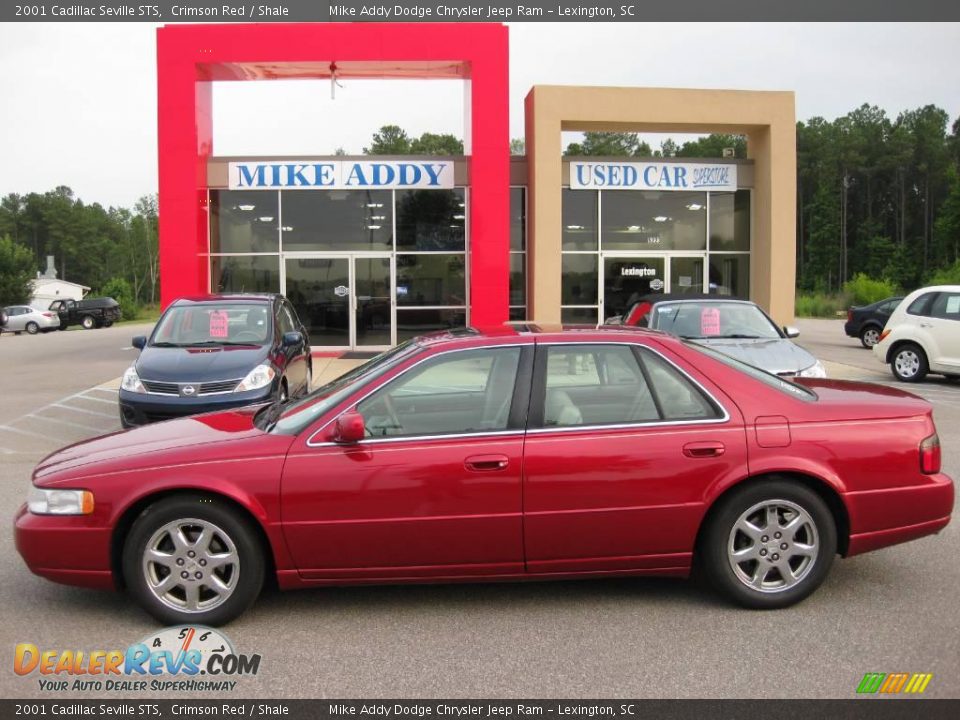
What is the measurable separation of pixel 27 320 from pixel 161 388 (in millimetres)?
37913

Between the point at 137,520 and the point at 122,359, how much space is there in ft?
57.9

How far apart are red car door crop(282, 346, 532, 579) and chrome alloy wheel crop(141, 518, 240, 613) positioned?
34 centimetres

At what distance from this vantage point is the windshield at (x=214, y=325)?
1027 cm

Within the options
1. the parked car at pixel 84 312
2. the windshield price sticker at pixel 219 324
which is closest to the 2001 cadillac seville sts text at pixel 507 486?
the windshield price sticker at pixel 219 324

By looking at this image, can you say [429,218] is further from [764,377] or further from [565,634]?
[565,634]

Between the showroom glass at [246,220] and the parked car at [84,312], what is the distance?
29.0 m

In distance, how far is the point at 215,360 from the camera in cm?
939

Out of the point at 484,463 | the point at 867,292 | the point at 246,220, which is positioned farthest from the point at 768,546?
the point at 867,292

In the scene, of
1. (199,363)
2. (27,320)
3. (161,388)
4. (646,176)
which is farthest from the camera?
(27,320)

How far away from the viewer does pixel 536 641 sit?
414cm

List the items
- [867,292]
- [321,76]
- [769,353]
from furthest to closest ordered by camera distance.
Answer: [867,292] < [321,76] < [769,353]

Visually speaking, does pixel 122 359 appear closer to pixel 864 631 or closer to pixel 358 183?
pixel 358 183

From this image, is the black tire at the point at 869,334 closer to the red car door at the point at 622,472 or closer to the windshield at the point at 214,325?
the windshield at the point at 214,325
